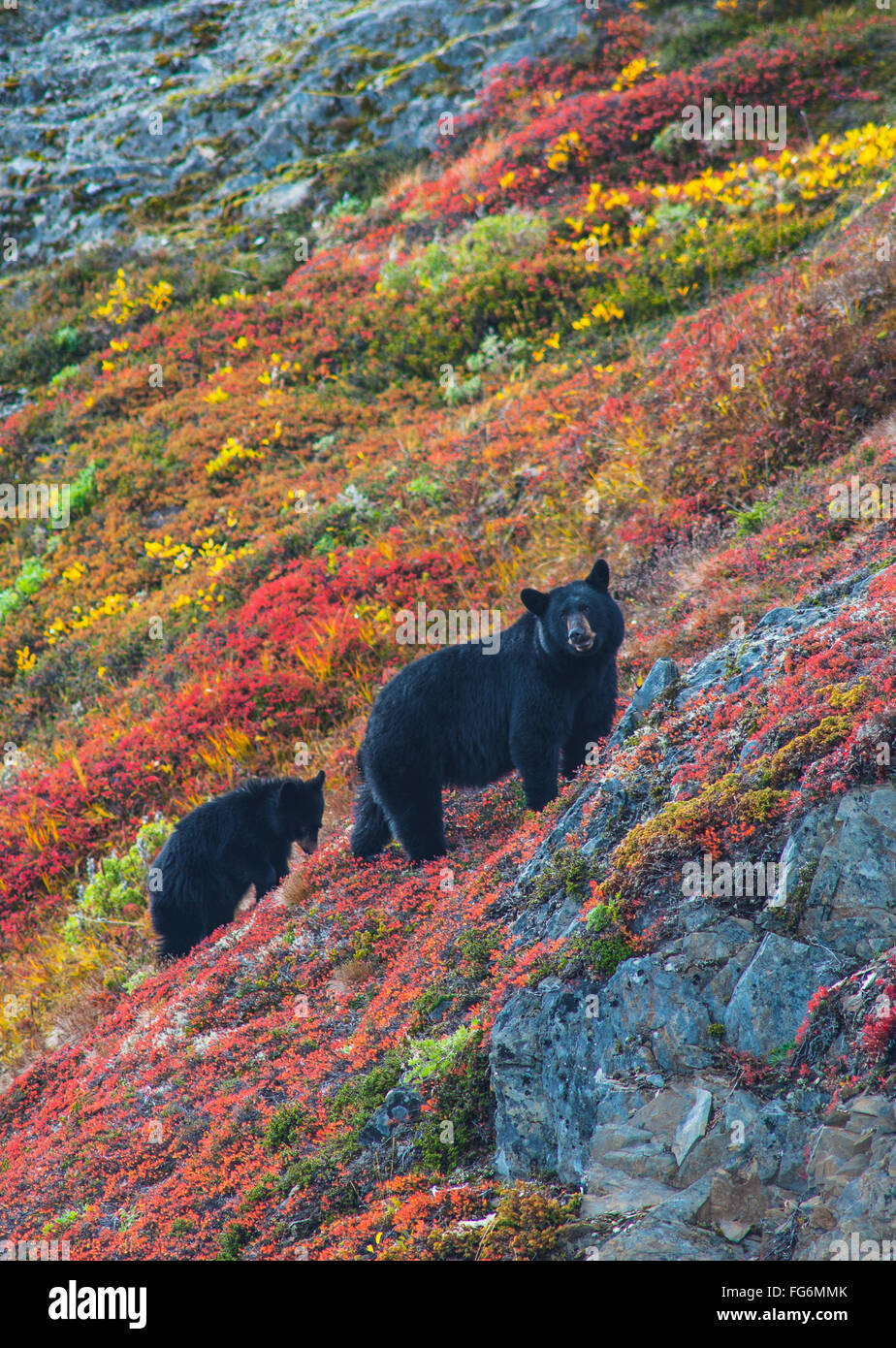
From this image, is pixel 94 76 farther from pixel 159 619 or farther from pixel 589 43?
→ pixel 159 619

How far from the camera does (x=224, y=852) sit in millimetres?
11117

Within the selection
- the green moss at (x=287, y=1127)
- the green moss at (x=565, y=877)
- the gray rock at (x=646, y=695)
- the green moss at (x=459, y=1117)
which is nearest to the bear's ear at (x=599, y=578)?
the gray rock at (x=646, y=695)

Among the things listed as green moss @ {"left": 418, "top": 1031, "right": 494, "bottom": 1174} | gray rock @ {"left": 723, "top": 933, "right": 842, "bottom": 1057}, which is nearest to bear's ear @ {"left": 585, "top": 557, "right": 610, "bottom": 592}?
green moss @ {"left": 418, "top": 1031, "right": 494, "bottom": 1174}

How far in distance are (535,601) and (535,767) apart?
4.73ft

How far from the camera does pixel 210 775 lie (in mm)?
14016

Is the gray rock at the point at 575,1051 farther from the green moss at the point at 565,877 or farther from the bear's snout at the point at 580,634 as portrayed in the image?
the bear's snout at the point at 580,634

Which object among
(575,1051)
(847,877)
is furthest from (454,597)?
(847,877)

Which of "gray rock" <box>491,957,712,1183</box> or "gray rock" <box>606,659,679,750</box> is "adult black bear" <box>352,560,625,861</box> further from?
"gray rock" <box>491,957,712,1183</box>

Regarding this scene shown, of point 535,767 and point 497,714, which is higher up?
Result: point 497,714

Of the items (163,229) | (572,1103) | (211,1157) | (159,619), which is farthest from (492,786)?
(163,229)

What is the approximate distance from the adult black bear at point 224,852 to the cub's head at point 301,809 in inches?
0.4

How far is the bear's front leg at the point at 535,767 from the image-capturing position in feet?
27.8

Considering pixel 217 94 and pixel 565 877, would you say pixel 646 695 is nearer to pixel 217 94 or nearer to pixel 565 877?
pixel 565 877

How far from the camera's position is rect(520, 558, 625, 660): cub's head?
841cm
